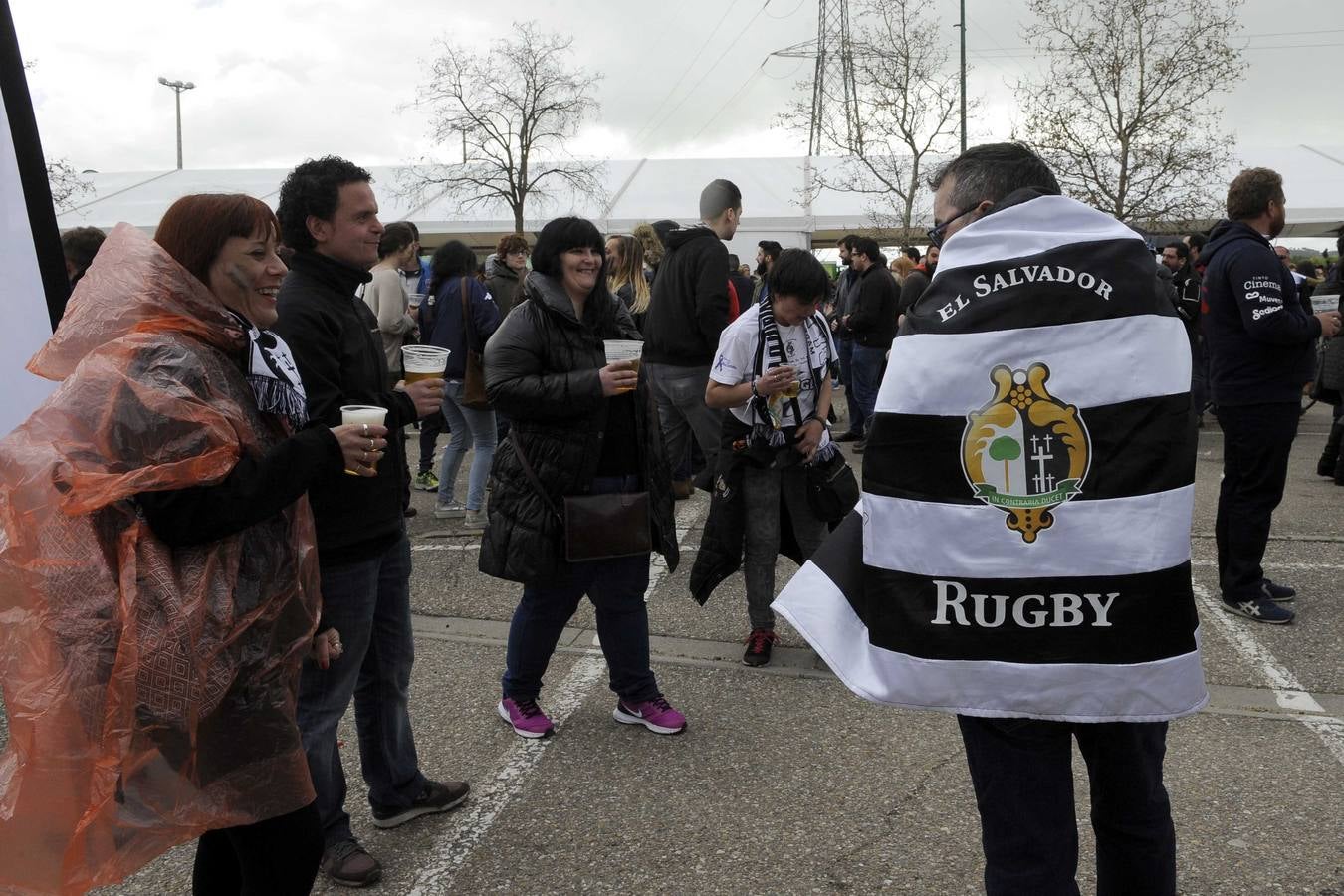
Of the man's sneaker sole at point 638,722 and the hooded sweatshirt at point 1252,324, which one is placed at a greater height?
the hooded sweatshirt at point 1252,324

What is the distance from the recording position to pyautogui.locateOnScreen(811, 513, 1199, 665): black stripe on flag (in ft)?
5.78

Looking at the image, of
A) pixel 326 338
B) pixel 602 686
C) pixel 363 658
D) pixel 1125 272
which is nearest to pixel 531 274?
pixel 326 338

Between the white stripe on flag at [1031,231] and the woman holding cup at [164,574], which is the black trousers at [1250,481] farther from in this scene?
the woman holding cup at [164,574]

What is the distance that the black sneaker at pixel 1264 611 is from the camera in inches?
191

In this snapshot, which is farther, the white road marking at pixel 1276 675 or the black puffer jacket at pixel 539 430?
the white road marking at pixel 1276 675

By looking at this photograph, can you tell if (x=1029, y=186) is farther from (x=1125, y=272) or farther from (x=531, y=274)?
(x=531, y=274)

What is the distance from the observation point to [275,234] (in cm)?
222

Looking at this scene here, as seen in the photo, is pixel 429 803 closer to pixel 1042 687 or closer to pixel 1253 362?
pixel 1042 687

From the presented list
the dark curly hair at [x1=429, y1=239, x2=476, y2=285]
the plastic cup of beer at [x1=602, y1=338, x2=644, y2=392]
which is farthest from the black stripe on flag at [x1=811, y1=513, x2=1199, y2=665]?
the dark curly hair at [x1=429, y1=239, x2=476, y2=285]

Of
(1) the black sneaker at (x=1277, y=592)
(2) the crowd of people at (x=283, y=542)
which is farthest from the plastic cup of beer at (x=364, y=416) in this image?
(1) the black sneaker at (x=1277, y=592)

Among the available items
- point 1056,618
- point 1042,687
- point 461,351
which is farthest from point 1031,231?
point 461,351

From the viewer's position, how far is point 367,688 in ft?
10.3

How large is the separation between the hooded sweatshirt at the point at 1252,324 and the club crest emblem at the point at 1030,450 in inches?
138

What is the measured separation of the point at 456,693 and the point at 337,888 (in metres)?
1.45
